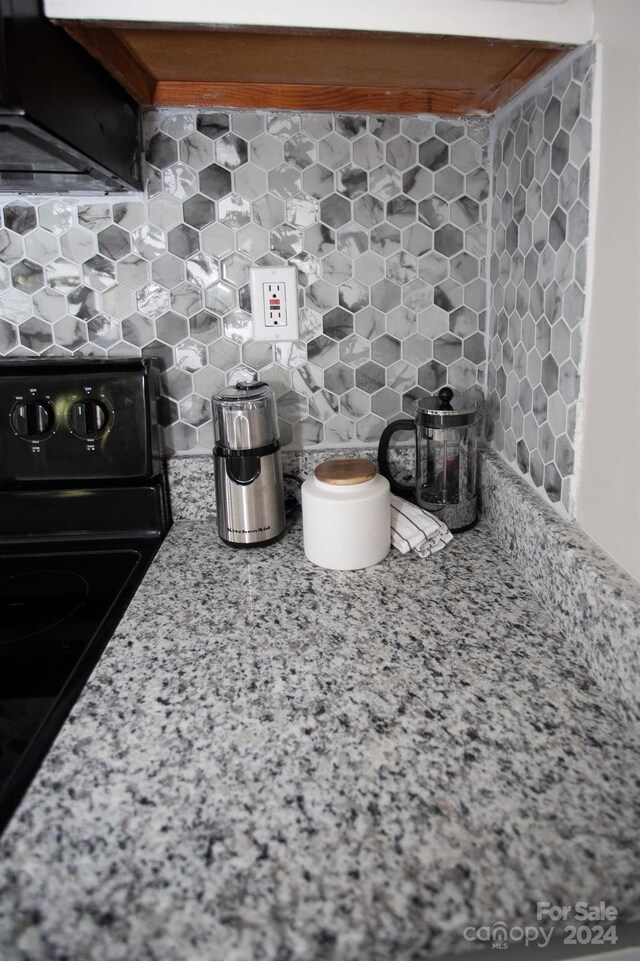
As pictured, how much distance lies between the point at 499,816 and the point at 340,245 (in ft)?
2.91

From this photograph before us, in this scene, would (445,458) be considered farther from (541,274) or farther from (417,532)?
(541,274)

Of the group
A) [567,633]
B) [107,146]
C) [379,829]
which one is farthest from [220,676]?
[107,146]

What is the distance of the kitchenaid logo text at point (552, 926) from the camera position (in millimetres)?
477

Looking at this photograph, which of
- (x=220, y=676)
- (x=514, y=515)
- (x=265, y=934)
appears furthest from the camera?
(x=514, y=515)

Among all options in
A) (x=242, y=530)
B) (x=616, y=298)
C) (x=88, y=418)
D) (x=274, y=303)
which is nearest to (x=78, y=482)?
(x=88, y=418)

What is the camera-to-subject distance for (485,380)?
1.19 meters

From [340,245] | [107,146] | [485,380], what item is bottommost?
[485,380]

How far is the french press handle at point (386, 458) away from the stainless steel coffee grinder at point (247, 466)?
0.18 metres

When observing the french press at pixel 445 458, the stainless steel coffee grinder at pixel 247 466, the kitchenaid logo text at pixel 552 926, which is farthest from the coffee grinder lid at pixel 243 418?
the kitchenaid logo text at pixel 552 926

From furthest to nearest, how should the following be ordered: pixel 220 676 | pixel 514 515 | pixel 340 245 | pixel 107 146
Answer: pixel 340 245 < pixel 514 515 < pixel 107 146 < pixel 220 676

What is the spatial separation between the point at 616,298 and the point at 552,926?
593mm

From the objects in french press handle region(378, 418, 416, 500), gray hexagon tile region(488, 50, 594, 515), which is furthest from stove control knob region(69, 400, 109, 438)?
gray hexagon tile region(488, 50, 594, 515)

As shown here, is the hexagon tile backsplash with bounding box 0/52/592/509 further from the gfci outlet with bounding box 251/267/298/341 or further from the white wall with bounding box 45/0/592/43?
the white wall with bounding box 45/0/592/43

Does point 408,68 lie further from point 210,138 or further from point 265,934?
point 265,934
